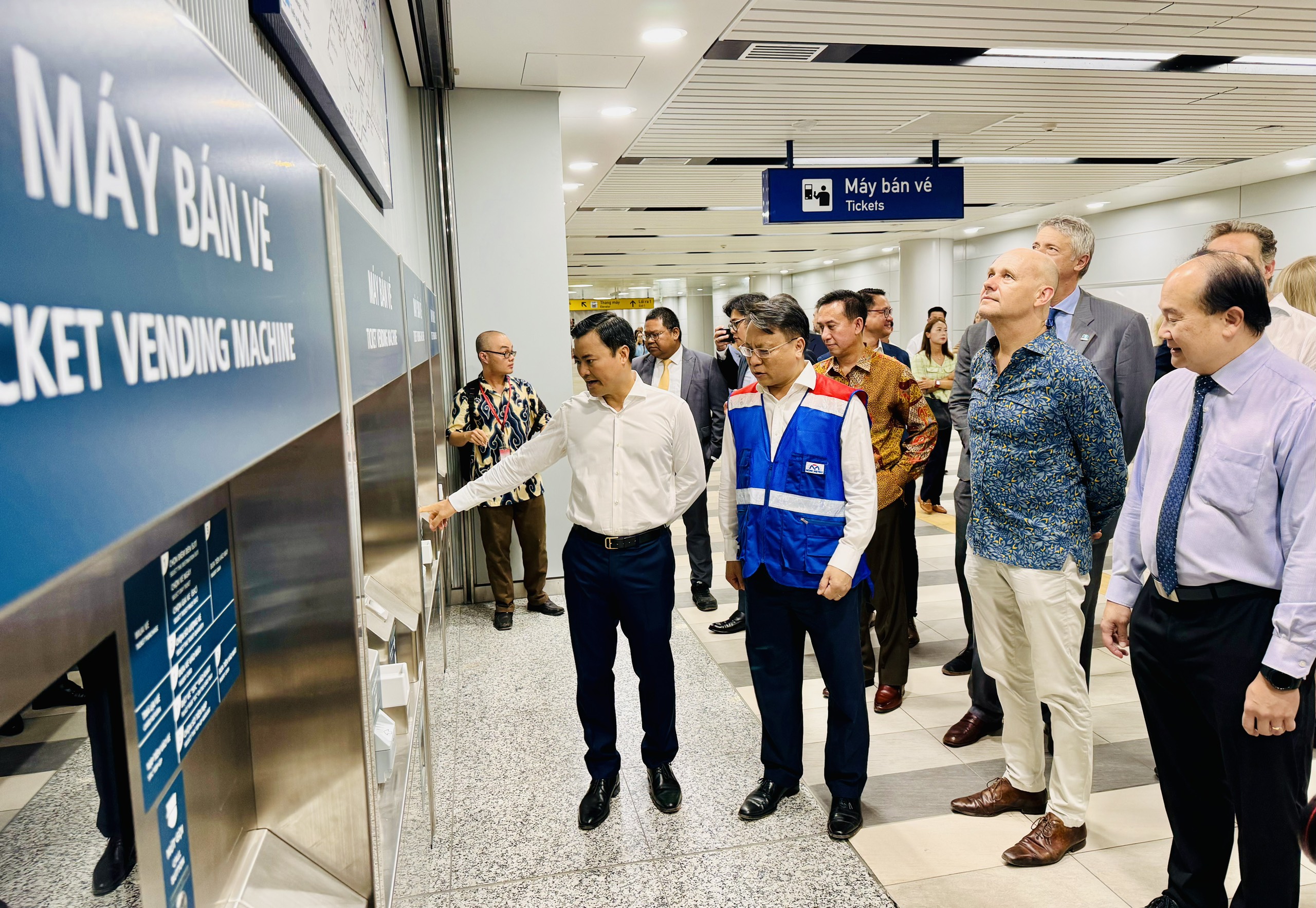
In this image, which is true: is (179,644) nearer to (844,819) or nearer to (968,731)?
(844,819)

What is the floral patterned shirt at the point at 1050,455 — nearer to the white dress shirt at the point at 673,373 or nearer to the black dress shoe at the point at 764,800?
the black dress shoe at the point at 764,800

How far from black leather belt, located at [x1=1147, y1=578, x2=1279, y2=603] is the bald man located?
1.58 feet

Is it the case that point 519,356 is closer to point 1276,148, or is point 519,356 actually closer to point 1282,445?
point 1282,445

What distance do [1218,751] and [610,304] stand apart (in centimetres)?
Result: 2606

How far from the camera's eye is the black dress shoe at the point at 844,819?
257cm

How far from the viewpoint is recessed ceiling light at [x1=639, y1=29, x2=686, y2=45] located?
3.95 metres

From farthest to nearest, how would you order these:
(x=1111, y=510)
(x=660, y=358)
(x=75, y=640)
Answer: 1. (x=660, y=358)
2. (x=1111, y=510)
3. (x=75, y=640)

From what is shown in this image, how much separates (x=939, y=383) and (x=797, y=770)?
4983 mm

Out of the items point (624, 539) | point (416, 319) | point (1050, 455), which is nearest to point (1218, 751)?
point (1050, 455)

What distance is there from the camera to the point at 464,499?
2.80 metres

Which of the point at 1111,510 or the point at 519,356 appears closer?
the point at 1111,510

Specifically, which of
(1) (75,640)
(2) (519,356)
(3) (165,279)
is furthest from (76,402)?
(2) (519,356)

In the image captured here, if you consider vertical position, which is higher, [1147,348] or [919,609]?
[1147,348]

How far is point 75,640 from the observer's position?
2.42 feet
